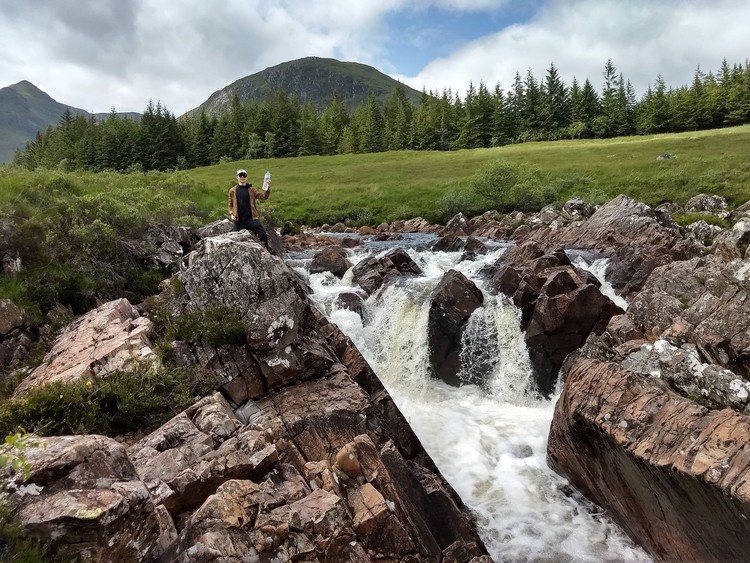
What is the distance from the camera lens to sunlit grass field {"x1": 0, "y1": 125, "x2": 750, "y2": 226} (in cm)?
4734

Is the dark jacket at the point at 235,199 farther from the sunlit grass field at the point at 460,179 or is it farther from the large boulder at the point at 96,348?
the sunlit grass field at the point at 460,179

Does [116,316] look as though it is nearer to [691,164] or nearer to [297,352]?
[297,352]

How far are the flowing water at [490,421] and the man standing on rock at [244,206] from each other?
6.53m

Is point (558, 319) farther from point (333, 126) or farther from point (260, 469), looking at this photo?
point (333, 126)

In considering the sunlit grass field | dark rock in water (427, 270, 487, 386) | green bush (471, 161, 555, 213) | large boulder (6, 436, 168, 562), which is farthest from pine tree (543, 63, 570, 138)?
large boulder (6, 436, 168, 562)

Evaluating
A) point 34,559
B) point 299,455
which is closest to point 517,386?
point 299,455

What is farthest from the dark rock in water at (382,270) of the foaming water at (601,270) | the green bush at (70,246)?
the green bush at (70,246)

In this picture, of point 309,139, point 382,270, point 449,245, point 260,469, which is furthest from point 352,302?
point 309,139

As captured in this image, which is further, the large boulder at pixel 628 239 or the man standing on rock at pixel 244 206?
the large boulder at pixel 628 239

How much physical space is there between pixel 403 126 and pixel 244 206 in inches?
4188

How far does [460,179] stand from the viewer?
2507 inches

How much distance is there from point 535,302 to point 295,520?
50.2 feet

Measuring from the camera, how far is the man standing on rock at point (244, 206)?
1742 centimetres

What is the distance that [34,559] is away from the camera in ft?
17.5
